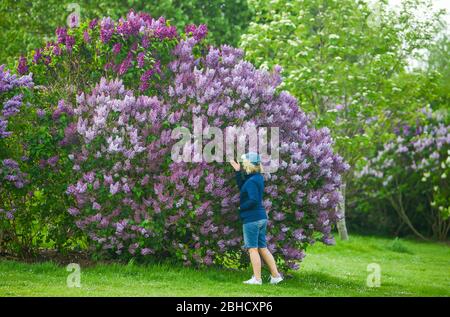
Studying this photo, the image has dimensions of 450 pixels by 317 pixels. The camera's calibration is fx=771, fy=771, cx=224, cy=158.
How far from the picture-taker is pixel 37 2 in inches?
1054

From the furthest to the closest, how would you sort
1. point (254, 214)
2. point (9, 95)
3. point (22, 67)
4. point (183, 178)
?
point (22, 67) < point (9, 95) < point (183, 178) < point (254, 214)

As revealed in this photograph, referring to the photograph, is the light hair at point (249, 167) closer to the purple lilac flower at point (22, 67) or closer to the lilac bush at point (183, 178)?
the lilac bush at point (183, 178)

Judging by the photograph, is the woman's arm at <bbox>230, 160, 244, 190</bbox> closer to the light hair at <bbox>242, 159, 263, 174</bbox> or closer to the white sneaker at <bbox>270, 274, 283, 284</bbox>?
the light hair at <bbox>242, 159, 263, 174</bbox>

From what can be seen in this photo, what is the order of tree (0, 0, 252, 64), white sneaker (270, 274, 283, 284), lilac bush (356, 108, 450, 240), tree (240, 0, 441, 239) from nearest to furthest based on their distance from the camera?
white sneaker (270, 274, 283, 284) → tree (240, 0, 441, 239) → lilac bush (356, 108, 450, 240) → tree (0, 0, 252, 64)

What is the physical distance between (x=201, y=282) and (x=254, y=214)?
124 centimetres

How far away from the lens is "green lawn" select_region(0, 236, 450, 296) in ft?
32.9

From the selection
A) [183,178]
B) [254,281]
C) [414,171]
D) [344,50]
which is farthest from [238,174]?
[414,171]

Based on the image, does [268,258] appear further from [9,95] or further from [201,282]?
[9,95]

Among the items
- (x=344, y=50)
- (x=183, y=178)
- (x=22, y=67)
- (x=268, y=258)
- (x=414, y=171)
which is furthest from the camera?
(x=414, y=171)

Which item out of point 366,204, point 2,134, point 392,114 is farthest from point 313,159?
point 366,204

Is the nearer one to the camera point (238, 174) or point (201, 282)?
point (201, 282)

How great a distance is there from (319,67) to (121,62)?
7.30 m

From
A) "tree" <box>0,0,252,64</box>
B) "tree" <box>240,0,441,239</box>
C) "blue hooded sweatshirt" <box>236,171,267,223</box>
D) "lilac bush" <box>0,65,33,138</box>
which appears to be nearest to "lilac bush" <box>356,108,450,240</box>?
"tree" <box>240,0,441,239</box>

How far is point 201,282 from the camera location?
11078 millimetres
